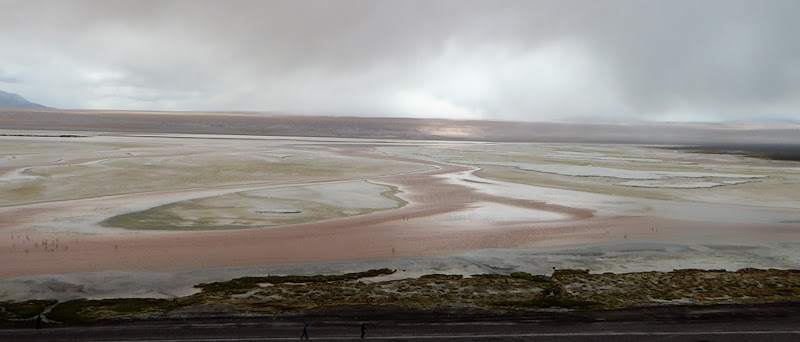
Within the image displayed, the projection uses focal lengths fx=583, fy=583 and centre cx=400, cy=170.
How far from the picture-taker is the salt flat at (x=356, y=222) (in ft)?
77.9

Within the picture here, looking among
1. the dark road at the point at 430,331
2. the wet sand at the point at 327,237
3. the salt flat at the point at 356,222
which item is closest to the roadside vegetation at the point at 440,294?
the dark road at the point at 430,331

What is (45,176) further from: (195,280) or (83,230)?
(195,280)

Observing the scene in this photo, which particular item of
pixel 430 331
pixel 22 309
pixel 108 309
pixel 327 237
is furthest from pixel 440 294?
pixel 22 309

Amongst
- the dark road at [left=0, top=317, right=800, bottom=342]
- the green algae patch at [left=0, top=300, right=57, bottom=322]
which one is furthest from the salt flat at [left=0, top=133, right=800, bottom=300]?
the dark road at [left=0, top=317, right=800, bottom=342]

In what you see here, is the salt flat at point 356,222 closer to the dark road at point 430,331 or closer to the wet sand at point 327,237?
the wet sand at point 327,237

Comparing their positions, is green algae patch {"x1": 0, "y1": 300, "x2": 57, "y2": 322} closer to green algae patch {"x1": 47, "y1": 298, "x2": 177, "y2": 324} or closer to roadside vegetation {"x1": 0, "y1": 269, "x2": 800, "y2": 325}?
roadside vegetation {"x1": 0, "y1": 269, "x2": 800, "y2": 325}

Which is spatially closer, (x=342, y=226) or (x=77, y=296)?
(x=77, y=296)

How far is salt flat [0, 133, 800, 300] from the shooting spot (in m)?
23.8

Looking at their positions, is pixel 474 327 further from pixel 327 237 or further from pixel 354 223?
pixel 354 223

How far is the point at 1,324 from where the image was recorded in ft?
52.3

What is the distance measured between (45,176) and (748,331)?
51.3 metres

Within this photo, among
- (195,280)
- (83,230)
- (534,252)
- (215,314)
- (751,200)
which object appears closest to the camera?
(215,314)

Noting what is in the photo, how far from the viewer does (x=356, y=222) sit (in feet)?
108

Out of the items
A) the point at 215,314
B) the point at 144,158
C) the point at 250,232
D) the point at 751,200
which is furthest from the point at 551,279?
the point at 144,158
